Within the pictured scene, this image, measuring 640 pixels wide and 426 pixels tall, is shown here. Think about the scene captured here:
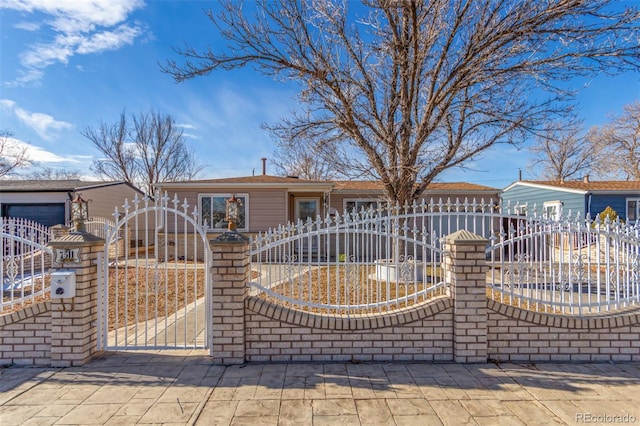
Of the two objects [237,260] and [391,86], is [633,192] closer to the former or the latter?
[391,86]

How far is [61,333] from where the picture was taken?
343 cm

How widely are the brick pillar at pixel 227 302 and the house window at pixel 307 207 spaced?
11.2 m

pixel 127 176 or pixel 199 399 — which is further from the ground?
pixel 127 176

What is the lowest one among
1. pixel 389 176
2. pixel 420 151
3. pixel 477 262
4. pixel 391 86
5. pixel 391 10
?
pixel 477 262

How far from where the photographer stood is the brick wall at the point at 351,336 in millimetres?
3537

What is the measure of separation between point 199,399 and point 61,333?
173cm

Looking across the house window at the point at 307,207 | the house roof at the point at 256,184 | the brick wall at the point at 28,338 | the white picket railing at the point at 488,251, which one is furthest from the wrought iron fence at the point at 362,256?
the house window at the point at 307,207

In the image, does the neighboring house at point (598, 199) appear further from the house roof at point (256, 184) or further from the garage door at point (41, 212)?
the garage door at point (41, 212)

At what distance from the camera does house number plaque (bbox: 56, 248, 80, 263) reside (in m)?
3.47

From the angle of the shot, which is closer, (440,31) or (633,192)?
(440,31)

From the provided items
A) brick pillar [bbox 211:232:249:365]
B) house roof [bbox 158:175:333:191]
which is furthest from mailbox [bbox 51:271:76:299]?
house roof [bbox 158:175:333:191]

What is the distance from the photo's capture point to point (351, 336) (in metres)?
3.55

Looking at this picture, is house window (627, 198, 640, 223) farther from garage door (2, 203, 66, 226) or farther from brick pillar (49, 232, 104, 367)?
garage door (2, 203, 66, 226)

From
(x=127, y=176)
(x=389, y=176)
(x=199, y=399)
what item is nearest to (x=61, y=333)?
(x=199, y=399)
